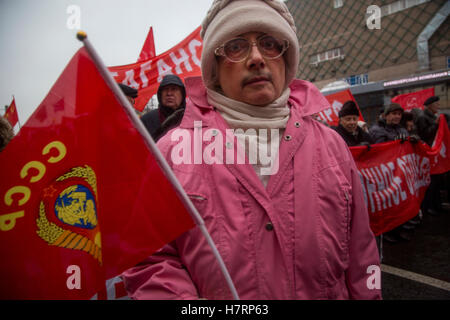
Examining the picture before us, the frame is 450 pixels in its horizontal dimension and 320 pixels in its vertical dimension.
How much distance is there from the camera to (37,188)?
0.87 m

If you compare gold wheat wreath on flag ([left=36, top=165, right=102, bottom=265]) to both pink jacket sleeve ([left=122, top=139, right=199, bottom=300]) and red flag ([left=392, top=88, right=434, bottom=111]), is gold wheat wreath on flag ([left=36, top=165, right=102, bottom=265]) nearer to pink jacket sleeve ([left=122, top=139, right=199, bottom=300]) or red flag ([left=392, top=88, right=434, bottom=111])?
pink jacket sleeve ([left=122, top=139, right=199, bottom=300])

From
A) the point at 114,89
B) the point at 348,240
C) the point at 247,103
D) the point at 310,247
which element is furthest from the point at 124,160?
the point at 348,240

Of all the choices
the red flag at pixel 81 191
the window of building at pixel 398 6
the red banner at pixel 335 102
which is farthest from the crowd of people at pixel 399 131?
the window of building at pixel 398 6

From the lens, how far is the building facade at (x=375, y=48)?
19.1 metres

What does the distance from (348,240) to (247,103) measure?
0.67 metres

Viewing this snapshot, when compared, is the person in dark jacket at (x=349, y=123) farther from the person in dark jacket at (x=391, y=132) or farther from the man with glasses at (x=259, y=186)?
the man with glasses at (x=259, y=186)

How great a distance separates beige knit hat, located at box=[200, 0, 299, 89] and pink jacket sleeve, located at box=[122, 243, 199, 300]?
75cm

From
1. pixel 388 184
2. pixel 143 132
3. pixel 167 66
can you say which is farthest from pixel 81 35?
pixel 167 66

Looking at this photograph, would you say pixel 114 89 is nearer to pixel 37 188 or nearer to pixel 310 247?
pixel 37 188

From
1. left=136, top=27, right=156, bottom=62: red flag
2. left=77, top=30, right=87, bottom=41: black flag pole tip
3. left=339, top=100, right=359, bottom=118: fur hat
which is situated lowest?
left=77, top=30, right=87, bottom=41: black flag pole tip

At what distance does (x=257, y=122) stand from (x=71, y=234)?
75cm

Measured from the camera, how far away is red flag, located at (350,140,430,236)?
3.20m

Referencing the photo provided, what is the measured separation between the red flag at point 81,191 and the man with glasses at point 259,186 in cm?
14

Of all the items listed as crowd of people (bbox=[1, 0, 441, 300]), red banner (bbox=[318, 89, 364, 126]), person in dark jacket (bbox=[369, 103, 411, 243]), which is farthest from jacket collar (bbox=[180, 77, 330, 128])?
red banner (bbox=[318, 89, 364, 126])
